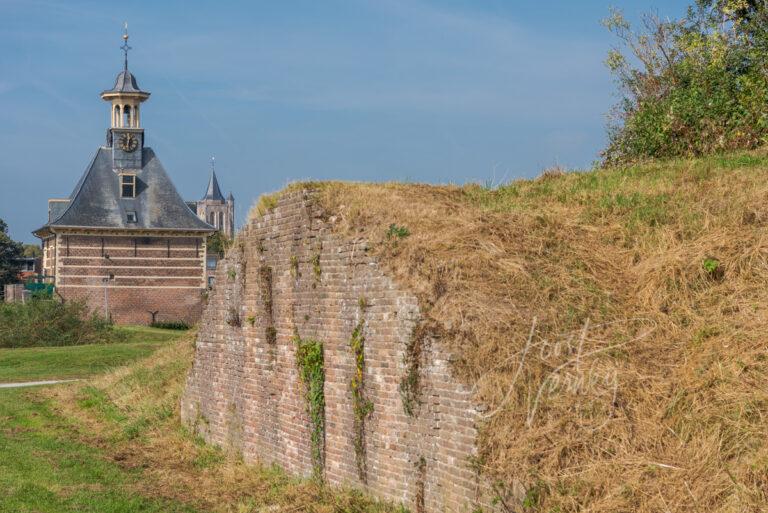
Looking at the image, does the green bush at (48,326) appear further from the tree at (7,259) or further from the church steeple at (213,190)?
the church steeple at (213,190)

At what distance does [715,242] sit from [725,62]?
616 inches

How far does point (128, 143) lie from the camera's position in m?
58.1

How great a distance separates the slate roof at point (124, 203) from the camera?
5539 centimetres

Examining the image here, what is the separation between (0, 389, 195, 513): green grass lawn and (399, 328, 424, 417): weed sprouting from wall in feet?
11.4

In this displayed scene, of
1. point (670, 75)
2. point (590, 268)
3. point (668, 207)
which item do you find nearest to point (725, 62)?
point (670, 75)

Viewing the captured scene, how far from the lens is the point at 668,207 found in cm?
1134

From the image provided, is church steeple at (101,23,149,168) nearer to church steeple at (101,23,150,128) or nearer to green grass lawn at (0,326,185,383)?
→ church steeple at (101,23,150,128)

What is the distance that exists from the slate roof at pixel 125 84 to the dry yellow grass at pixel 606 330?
168 ft

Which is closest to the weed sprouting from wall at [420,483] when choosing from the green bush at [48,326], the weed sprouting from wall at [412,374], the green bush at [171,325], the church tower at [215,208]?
the weed sprouting from wall at [412,374]

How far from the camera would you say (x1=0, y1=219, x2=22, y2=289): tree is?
81062 millimetres

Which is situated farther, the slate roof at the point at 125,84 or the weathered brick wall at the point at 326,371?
the slate roof at the point at 125,84

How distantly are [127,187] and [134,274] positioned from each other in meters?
5.54

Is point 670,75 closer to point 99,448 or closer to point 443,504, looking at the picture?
point 99,448

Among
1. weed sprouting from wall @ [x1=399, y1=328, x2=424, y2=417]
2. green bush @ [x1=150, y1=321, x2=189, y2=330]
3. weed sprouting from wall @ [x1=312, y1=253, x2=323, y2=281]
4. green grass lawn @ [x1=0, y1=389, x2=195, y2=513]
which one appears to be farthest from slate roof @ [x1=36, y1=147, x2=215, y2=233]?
weed sprouting from wall @ [x1=399, y1=328, x2=424, y2=417]
